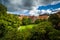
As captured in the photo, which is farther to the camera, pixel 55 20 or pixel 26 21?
pixel 26 21

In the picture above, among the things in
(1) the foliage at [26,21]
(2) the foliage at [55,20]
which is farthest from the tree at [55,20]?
(1) the foliage at [26,21]

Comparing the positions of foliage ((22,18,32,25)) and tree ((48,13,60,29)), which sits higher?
tree ((48,13,60,29))

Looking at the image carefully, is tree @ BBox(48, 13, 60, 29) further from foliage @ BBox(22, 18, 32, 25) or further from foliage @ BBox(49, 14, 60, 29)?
foliage @ BBox(22, 18, 32, 25)

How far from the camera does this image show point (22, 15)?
12.0 m

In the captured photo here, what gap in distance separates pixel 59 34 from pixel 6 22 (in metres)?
3.52

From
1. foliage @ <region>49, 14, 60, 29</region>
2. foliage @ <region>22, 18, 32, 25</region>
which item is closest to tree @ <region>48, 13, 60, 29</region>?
foliage @ <region>49, 14, 60, 29</region>

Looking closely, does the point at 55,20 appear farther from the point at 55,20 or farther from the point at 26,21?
Answer: the point at 26,21

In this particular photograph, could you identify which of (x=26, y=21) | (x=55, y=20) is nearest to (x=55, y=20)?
(x=55, y=20)

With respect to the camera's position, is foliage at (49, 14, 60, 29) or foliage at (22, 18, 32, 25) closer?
foliage at (49, 14, 60, 29)

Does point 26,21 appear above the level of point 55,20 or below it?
below

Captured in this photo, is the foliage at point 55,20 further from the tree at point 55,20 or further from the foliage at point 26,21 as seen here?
the foliage at point 26,21

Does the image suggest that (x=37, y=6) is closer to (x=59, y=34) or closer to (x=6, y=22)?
(x=6, y=22)

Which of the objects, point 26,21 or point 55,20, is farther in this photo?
point 26,21

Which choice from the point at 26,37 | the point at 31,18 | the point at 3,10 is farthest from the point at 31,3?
the point at 26,37
